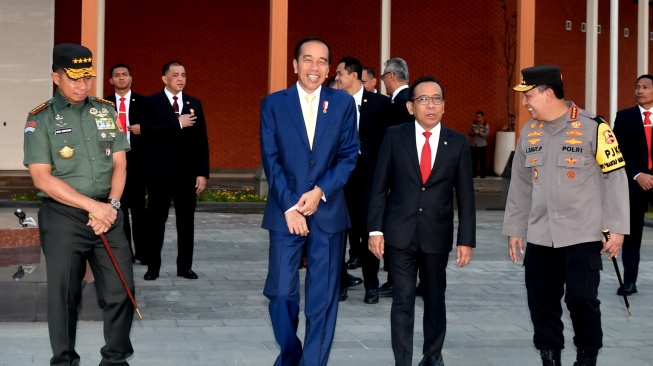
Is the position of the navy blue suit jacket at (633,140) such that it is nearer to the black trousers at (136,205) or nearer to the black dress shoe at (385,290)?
the black dress shoe at (385,290)

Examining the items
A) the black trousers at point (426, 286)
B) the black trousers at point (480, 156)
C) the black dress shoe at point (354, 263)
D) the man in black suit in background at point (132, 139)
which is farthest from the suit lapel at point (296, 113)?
the black trousers at point (480, 156)

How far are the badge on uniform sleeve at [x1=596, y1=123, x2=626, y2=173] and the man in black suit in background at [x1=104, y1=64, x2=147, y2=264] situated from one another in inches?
192

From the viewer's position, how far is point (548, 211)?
6109 mm

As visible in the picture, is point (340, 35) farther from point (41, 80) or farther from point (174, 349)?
point (174, 349)

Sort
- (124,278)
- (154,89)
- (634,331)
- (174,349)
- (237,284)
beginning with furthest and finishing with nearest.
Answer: (154,89), (237,284), (634,331), (174,349), (124,278)

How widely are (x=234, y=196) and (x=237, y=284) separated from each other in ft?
30.3

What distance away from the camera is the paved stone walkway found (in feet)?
22.0

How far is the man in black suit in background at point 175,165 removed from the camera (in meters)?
9.77

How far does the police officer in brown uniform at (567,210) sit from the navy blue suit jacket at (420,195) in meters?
0.37

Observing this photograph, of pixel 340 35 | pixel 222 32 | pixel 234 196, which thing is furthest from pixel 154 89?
pixel 234 196

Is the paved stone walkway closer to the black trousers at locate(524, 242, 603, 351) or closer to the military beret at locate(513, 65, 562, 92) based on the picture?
the black trousers at locate(524, 242, 603, 351)

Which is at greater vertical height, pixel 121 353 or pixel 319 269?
pixel 319 269

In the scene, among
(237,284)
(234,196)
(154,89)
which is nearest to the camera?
(237,284)

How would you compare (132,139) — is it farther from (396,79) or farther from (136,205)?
(396,79)
